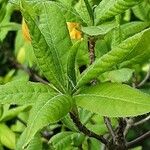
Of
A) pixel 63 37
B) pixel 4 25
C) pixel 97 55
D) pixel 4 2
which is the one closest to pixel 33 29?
pixel 63 37

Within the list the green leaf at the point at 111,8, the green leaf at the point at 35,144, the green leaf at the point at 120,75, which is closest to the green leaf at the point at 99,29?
the green leaf at the point at 111,8

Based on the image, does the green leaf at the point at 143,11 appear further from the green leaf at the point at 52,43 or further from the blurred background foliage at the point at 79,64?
the green leaf at the point at 52,43

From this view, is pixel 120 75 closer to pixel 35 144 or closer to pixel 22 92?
pixel 22 92

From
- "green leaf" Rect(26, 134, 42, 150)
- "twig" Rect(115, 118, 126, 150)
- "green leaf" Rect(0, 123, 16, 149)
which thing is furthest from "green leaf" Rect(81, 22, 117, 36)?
"green leaf" Rect(0, 123, 16, 149)

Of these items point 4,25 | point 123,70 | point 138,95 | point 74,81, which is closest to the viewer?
point 138,95

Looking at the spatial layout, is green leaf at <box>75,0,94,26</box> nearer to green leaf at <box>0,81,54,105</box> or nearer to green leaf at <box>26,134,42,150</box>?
green leaf at <box>0,81,54,105</box>

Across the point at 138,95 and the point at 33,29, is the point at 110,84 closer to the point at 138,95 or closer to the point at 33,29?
the point at 138,95
